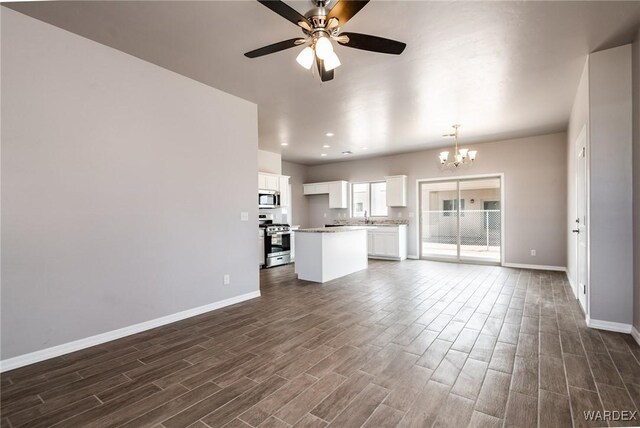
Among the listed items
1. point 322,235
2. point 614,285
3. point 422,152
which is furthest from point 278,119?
point 614,285

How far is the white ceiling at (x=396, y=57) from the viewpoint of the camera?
94.3 inches

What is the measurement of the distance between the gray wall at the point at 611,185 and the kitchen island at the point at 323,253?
350 centimetres

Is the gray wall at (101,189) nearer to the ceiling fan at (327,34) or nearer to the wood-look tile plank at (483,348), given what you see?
the ceiling fan at (327,34)

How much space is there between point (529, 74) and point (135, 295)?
5048 mm

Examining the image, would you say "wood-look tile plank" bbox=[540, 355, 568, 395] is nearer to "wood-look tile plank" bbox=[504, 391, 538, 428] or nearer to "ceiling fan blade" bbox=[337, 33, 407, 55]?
"wood-look tile plank" bbox=[504, 391, 538, 428]

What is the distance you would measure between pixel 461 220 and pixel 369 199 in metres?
2.50

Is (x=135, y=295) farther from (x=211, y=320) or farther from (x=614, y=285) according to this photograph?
(x=614, y=285)

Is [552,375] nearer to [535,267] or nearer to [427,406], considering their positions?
[427,406]

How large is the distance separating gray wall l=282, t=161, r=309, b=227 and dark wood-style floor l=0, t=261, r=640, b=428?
17.8ft

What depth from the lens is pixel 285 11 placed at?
186cm

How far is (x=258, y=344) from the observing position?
2.80 metres

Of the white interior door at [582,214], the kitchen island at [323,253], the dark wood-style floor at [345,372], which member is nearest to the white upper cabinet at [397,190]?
the kitchen island at [323,253]

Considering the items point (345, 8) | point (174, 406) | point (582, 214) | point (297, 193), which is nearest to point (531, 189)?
point (582, 214)

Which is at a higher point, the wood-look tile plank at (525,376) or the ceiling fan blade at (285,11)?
the ceiling fan blade at (285,11)
